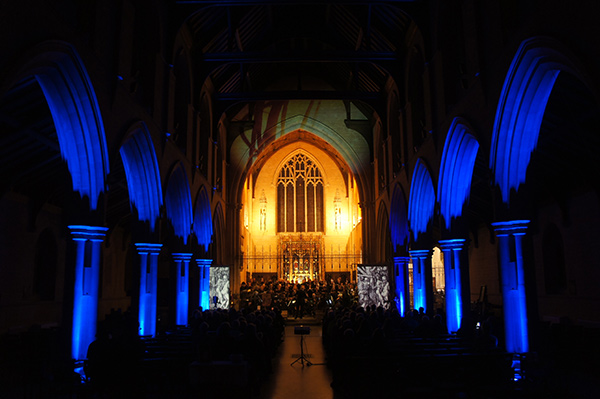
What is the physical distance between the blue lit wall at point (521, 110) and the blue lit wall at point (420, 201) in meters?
5.41

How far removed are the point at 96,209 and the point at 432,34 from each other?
9.40m

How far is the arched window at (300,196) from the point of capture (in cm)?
3312

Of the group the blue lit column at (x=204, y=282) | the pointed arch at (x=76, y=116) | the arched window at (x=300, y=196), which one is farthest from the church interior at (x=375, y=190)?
the arched window at (x=300, y=196)

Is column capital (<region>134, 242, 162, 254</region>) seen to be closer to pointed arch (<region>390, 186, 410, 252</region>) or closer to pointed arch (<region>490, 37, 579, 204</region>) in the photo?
pointed arch (<region>490, 37, 579, 204</region>)

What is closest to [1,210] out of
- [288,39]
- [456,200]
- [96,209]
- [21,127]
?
[21,127]

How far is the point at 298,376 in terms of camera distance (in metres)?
9.55

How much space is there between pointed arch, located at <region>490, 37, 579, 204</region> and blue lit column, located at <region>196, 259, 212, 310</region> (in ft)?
41.1

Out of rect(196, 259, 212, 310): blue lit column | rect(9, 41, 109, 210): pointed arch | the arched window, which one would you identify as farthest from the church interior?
the arched window

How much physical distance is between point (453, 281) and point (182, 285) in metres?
8.56

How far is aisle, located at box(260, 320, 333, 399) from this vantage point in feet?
26.3

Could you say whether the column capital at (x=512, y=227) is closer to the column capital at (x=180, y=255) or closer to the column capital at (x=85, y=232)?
the column capital at (x=85, y=232)

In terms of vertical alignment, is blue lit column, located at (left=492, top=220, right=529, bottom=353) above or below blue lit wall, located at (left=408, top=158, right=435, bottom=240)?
below

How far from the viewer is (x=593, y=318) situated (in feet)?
39.8

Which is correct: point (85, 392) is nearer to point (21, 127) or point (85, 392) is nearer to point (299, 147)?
point (21, 127)
